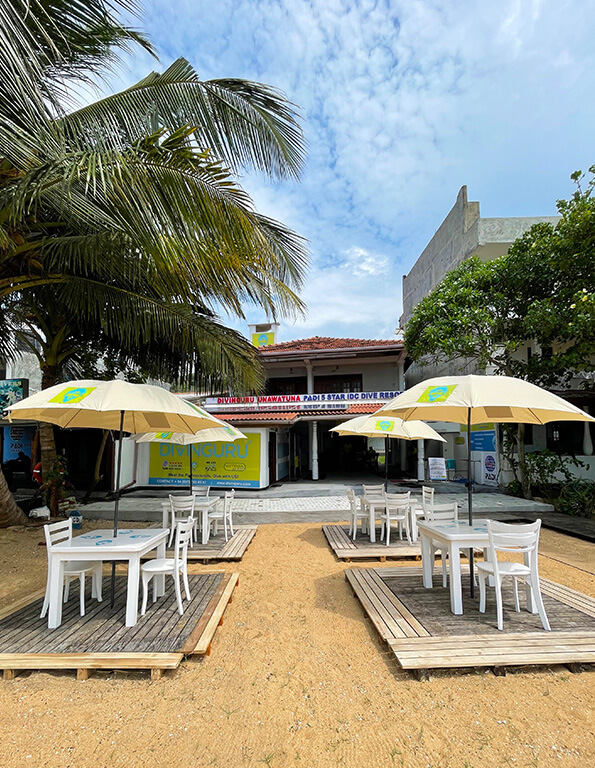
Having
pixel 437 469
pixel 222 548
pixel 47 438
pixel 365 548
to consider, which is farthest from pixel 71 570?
pixel 437 469

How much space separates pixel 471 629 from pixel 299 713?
1.91m

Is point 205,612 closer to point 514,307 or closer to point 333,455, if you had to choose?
point 514,307

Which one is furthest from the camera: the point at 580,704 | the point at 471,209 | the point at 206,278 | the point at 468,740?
the point at 471,209

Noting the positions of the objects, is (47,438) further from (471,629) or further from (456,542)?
(471,629)

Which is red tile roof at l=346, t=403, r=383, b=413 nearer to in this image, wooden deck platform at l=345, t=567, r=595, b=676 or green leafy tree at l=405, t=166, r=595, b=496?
green leafy tree at l=405, t=166, r=595, b=496

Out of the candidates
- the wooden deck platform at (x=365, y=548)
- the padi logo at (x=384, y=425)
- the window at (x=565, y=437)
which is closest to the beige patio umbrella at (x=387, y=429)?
the padi logo at (x=384, y=425)

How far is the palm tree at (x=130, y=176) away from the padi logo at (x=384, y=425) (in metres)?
3.27

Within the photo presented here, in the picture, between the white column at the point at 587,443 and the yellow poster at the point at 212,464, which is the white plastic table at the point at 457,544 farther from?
the white column at the point at 587,443

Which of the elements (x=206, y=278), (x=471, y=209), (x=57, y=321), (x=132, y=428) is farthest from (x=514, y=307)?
(x=57, y=321)

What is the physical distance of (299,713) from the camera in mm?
2990

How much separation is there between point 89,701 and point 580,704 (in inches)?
146

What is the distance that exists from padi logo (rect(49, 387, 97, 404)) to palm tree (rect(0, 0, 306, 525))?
69.1 inches

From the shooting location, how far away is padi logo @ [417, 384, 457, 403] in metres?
4.43

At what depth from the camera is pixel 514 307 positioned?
43.4 feet
